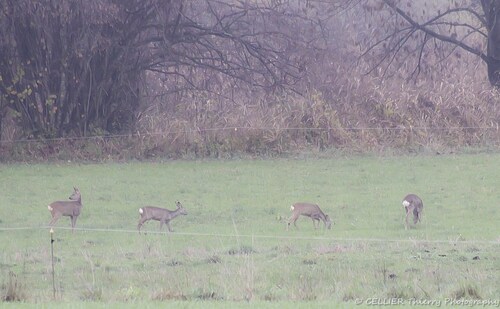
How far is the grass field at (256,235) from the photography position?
1189cm

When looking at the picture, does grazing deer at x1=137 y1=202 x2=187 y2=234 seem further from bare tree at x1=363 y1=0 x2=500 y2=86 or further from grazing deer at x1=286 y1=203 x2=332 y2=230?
bare tree at x1=363 y1=0 x2=500 y2=86

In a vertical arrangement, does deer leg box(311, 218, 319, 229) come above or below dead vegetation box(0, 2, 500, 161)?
below

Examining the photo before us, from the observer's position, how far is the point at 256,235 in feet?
58.3

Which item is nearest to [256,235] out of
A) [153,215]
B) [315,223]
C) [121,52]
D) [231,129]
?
[153,215]

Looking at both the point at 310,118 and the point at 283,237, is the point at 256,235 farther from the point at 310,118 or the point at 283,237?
the point at 310,118

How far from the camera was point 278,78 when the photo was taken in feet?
→ 101

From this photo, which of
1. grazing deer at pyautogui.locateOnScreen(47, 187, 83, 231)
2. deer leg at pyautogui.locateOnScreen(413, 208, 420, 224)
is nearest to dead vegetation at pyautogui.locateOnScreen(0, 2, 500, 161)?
grazing deer at pyautogui.locateOnScreen(47, 187, 83, 231)

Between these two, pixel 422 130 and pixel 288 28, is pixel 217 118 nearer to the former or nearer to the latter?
pixel 288 28

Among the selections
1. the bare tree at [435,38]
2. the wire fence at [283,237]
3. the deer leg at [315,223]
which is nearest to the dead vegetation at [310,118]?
the bare tree at [435,38]

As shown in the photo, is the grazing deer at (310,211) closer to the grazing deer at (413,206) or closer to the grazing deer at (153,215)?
the grazing deer at (413,206)

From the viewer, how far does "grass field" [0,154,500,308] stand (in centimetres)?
1189

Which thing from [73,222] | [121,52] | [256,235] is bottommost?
[256,235]

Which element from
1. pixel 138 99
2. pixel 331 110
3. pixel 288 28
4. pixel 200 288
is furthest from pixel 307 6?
pixel 200 288

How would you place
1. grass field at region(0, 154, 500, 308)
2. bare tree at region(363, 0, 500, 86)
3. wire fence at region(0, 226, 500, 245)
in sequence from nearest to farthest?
grass field at region(0, 154, 500, 308)
wire fence at region(0, 226, 500, 245)
bare tree at region(363, 0, 500, 86)
